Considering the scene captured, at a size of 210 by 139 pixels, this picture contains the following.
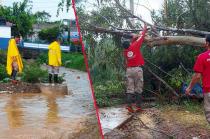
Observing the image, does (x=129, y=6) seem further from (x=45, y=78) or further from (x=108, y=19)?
(x=45, y=78)

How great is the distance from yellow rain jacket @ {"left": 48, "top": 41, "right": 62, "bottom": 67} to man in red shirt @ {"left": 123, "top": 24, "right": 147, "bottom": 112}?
2071mm

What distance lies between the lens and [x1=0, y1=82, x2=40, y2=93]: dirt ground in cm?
998

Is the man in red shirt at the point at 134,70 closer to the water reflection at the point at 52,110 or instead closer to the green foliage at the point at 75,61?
the green foliage at the point at 75,61

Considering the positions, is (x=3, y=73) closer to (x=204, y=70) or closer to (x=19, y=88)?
(x=19, y=88)

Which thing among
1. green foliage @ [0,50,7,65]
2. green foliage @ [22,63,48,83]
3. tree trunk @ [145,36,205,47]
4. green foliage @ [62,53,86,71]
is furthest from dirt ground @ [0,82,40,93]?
tree trunk @ [145,36,205,47]

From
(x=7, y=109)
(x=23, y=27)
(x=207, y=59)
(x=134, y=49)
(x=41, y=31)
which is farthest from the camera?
(x=23, y=27)

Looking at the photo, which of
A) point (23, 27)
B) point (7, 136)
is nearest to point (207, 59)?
point (7, 136)

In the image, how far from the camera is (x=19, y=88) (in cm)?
1012

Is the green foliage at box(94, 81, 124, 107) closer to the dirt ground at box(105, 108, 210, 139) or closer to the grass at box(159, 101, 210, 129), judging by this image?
the dirt ground at box(105, 108, 210, 139)

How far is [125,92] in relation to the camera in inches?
235

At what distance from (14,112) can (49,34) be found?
165 cm

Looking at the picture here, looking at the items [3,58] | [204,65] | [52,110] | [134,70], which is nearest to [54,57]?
[52,110]

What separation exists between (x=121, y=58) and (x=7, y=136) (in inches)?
62.4

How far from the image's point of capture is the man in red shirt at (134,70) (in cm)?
534
